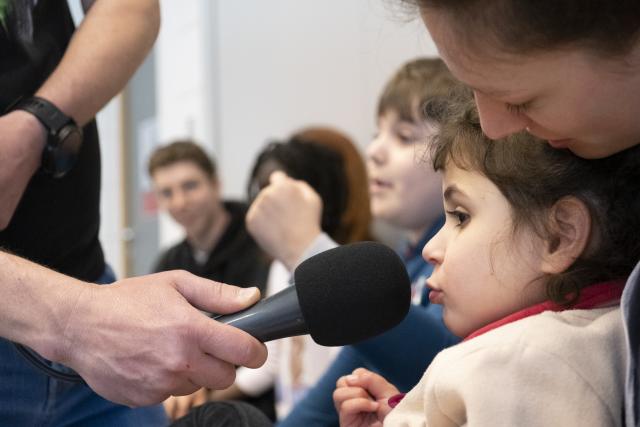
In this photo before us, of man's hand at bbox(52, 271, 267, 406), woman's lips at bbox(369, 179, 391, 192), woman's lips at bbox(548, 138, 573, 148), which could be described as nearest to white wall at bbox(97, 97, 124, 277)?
woman's lips at bbox(369, 179, 391, 192)

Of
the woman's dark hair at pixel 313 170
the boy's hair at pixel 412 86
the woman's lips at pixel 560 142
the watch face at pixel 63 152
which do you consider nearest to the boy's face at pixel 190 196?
the woman's dark hair at pixel 313 170

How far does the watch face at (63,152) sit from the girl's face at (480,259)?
45 centimetres

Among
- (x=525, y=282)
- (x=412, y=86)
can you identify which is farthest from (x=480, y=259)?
(x=412, y=86)

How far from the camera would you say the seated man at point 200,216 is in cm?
340

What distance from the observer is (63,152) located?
1087 millimetres

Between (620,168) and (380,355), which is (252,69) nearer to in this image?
(380,355)

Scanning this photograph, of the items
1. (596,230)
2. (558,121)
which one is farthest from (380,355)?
(558,121)

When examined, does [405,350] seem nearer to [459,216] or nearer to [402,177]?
[459,216]

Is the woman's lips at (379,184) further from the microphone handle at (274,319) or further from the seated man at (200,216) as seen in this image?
the microphone handle at (274,319)

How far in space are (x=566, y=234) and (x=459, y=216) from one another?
124 mm

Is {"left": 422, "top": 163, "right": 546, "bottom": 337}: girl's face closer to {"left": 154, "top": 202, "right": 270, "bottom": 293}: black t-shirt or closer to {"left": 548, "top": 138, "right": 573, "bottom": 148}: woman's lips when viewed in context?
{"left": 548, "top": 138, "right": 573, "bottom": 148}: woman's lips

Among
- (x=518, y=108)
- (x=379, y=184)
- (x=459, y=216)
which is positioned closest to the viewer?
(x=518, y=108)

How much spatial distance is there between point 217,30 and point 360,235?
145cm

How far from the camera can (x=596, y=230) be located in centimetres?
90
